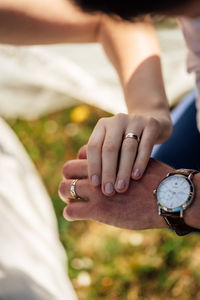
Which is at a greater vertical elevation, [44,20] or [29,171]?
[44,20]

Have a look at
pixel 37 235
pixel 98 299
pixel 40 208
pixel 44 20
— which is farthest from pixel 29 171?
pixel 44 20

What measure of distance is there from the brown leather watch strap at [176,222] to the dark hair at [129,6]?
0.53 meters

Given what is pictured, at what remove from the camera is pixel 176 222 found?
1.15 metres

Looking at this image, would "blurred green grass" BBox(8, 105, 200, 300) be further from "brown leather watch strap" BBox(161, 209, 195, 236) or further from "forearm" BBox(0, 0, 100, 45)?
"forearm" BBox(0, 0, 100, 45)

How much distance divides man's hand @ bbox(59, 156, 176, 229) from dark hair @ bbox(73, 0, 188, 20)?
1.68 ft

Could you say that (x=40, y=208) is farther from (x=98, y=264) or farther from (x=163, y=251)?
(x=163, y=251)

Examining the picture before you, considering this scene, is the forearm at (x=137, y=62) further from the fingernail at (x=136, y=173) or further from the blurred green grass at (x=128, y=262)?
the blurred green grass at (x=128, y=262)

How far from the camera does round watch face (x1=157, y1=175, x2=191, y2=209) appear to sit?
3.72 ft

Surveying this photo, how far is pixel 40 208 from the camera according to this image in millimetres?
1819

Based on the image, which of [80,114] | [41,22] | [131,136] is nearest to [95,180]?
[131,136]

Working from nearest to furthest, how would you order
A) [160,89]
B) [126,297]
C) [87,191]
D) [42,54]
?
1. [87,191]
2. [160,89]
3. [126,297]
4. [42,54]

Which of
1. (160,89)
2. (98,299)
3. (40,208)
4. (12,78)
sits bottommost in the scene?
(98,299)

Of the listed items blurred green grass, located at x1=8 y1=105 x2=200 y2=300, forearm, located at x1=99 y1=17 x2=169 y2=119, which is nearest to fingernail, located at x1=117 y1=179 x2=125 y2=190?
forearm, located at x1=99 y1=17 x2=169 y2=119

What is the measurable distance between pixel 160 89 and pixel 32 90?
1.26m
